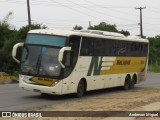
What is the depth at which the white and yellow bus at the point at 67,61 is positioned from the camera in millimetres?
19328

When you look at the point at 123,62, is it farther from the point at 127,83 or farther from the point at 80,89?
the point at 80,89

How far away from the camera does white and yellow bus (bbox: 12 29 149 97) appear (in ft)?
63.4

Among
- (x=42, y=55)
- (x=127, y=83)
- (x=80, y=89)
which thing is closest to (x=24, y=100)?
(x=42, y=55)

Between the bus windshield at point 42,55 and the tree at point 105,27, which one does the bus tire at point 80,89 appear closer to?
the bus windshield at point 42,55

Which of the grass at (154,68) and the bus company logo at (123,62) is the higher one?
the bus company logo at (123,62)

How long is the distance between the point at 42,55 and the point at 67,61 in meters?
1.04

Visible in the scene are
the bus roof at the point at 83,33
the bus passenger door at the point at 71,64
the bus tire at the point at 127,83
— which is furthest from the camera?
the bus tire at the point at 127,83

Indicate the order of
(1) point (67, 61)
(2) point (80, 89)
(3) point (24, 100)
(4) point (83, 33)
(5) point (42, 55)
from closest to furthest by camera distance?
(3) point (24, 100) → (5) point (42, 55) → (1) point (67, 61) → (4) point (83, 33) → (2) point (80, 89)

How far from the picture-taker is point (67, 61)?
1964cm

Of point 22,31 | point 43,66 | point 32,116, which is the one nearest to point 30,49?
point 43,66

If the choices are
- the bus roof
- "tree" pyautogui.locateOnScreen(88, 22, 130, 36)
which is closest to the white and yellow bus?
the bus roof

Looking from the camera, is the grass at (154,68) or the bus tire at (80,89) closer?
the bus tire at (80,89)

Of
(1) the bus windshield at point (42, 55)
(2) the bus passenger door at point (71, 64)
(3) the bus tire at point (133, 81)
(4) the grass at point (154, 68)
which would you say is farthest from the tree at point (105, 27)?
(1) the bus windshield at point (42, 55)

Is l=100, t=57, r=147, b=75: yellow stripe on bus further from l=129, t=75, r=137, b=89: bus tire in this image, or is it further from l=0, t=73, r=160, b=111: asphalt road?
l=0, t=73, r=160, b=111: asphalt road
